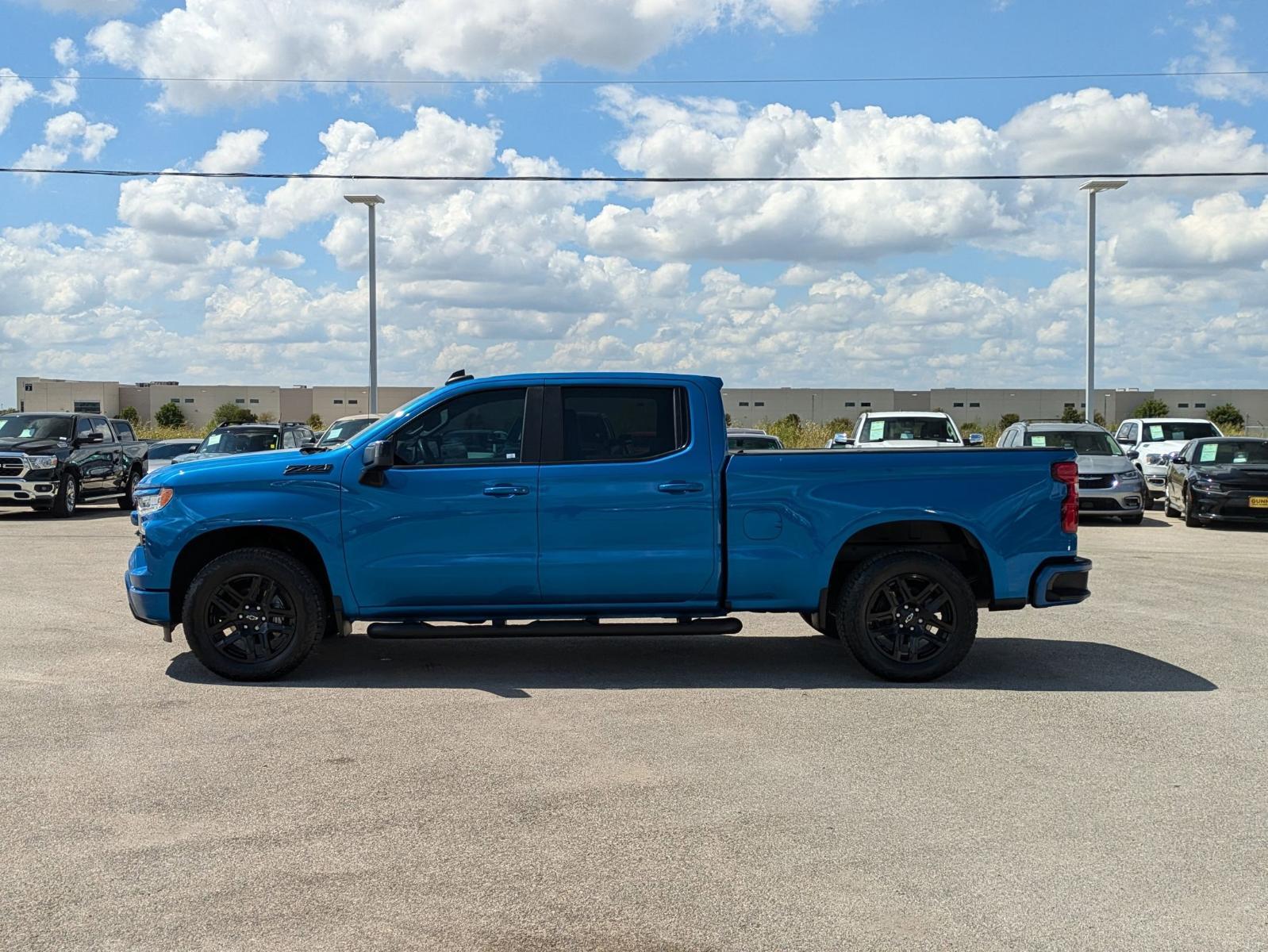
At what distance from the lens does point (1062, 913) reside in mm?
4332

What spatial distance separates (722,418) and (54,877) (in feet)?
16.1

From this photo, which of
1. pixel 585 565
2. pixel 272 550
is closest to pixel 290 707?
pixel 272 550

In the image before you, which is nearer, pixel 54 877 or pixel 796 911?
pixel 796 911

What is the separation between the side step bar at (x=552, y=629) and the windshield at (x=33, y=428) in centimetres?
1802

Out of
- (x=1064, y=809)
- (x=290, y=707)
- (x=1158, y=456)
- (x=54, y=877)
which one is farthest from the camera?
(x=1158, y=456)

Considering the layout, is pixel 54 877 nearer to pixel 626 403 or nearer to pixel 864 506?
pixel 626 403

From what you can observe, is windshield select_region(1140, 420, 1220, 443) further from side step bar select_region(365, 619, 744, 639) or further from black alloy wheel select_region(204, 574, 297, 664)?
black alloy wheel select_region(204, 574, 297, 664)

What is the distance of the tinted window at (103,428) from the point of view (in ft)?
81.8

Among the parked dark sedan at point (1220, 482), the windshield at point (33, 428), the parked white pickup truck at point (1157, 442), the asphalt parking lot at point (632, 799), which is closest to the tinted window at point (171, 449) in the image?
the windshield at point (33, 428)

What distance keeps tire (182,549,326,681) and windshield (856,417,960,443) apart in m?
16.5

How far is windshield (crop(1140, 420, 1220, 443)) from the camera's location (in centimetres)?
2767

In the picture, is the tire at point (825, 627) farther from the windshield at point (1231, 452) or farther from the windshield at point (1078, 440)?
the windshield at point (1231, 452)

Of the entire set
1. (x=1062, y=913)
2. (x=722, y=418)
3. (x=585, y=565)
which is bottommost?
(x=1062, y=913)

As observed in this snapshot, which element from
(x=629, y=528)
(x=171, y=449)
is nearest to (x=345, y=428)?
(x=171, y=449)
